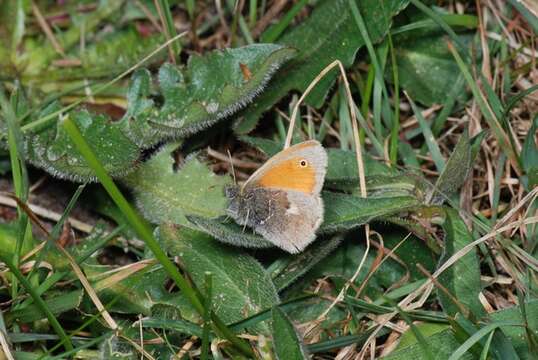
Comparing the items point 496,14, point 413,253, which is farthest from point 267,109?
point 496,14

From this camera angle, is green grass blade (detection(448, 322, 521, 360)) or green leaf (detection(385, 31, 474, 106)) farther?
green leaf (detection(385, 31, 474, 106))

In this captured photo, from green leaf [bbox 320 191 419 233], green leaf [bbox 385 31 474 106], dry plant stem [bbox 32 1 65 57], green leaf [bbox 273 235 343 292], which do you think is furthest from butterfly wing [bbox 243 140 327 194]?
dry plant stem [bbox 32 1 65 57]

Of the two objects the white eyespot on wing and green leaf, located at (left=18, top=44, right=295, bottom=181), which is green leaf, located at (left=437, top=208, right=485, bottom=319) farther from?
green leaf, located at (left=18, top=44, right=295, bottom=181)

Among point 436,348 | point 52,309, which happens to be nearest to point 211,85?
point 52,309

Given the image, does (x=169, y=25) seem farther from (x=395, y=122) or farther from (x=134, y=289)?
(x=134, y=289)

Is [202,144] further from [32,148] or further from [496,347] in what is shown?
[496,347]

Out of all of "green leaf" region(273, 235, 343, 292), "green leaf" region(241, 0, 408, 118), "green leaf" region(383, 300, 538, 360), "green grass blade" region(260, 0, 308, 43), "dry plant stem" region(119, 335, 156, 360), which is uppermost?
"green grass blade" region(260, 0, 308, 43)
